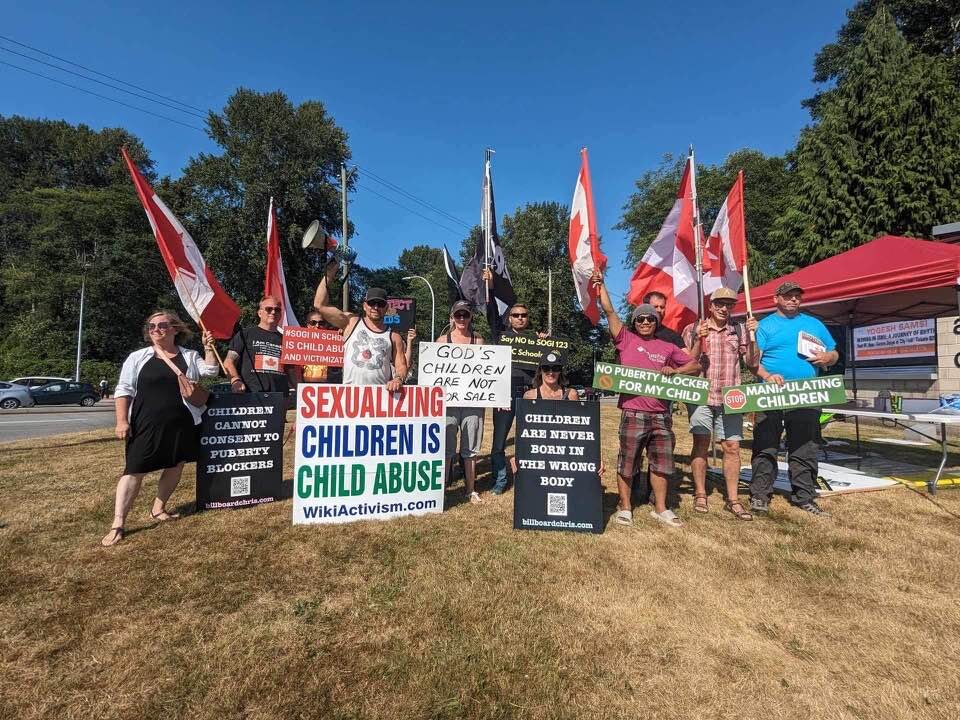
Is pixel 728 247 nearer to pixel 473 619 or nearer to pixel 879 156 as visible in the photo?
pixel 473 619

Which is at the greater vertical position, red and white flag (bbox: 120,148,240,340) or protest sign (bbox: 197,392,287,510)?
red and white flag (bbox: 120,148,240,340)

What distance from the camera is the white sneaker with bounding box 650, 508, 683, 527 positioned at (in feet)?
14.1

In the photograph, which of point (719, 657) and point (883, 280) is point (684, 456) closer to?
point (883, 280)

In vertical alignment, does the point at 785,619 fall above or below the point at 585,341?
below

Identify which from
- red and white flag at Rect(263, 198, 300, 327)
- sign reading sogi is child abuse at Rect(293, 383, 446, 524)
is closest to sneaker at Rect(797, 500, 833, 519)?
sign reading sogi is child abuse at Rect(293, 383, 446, 524)

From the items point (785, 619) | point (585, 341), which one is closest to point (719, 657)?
point (785, 619)

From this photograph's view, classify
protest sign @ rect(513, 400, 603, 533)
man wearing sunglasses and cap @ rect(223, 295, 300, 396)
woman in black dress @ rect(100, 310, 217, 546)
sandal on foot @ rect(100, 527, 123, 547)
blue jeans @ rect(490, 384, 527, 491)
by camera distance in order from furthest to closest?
1. man wearing sunglasses and cap @ rect(223, 295, 300, 396)
2. blue jeans @ rect(490, 384, 527, 491)
3. protest sign @ rect(513, 400, 603, 533)
4. woman in black dress @ rect(100, 310, 217, 546)
5. sandal on foot @ rect(100, 527, 123, 547)

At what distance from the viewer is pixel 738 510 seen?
4.58m

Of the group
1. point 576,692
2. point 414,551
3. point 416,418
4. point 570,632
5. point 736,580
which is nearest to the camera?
point 576,692

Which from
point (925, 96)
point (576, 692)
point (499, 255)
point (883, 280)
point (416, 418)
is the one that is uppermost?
point (925, 96)

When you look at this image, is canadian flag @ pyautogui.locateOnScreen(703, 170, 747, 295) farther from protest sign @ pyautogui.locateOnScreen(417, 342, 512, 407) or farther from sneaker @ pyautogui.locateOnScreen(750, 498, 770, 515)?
protest sign @ pyautogui.locateOnScreen(417, 342, 512, 407)

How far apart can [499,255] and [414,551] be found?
4.81m

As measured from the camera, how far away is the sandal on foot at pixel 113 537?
12.1 ft

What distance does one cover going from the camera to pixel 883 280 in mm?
6039
